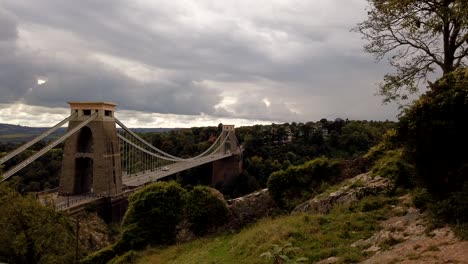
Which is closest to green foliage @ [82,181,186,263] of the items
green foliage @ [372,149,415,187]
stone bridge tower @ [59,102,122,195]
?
green foliage @ [372,149,415,187]

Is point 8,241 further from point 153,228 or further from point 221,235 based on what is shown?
point 221,235

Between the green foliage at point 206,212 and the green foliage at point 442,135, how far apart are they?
11170mm

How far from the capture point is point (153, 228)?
18.8 metres

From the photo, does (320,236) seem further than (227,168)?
No

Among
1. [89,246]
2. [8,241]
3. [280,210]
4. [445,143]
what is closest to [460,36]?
[445,143]

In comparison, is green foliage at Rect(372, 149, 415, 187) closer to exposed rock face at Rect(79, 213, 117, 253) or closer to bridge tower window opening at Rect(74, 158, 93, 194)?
exposed rock face at Rect(79, 213, 117, 253)

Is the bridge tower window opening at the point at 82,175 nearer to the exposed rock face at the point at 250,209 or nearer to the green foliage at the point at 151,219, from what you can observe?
the green foliage at the point at 151,219

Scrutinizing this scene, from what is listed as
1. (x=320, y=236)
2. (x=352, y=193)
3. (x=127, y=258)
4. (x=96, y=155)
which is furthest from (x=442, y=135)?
(x=96, y=155)

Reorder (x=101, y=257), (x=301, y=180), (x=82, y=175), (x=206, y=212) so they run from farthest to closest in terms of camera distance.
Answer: (x=82, y=175) → (x=301, y=180) → (x=206, y=212) → (x=101, y=257)

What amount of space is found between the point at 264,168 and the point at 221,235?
140 ft

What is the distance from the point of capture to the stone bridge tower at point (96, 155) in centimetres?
3291

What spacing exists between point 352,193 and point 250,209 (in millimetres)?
6864

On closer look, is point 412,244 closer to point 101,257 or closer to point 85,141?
point 101,257

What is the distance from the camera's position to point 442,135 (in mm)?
8477
